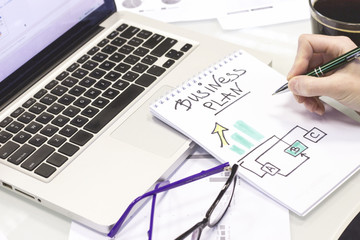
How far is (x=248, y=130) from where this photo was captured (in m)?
0.68

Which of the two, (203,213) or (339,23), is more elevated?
(339,23)

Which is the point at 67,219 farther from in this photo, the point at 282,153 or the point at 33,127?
the point at 282,153

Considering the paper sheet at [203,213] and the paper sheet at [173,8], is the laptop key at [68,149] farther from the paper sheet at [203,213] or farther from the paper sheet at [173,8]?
the paper sheet at [173,8]

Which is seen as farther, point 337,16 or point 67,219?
point 337,16

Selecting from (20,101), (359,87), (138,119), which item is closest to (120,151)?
(138,119)

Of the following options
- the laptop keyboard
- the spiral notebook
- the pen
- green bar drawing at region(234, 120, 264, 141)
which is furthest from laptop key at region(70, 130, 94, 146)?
the pen

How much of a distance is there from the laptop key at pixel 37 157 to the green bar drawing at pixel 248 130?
0.83 feet

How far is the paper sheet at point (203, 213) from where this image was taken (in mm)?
595

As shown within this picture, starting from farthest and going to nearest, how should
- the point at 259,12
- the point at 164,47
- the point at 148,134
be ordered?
the point at 259,12 < the point at 164,47 < the point at 148,134

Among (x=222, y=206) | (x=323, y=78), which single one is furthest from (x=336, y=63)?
(x=222, y=206)

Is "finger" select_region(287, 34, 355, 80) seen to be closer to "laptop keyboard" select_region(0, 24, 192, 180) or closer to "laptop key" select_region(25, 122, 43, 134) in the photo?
"laptop keyboard" select_region(0, 24, 192, 180)

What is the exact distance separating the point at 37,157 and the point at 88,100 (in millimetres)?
125

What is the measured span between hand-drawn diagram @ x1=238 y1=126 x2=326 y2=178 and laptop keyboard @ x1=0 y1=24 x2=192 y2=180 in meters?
0.21

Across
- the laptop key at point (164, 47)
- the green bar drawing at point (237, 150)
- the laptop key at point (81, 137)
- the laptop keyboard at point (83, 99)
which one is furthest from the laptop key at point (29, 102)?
the green bar drawing at point (237, 150)
